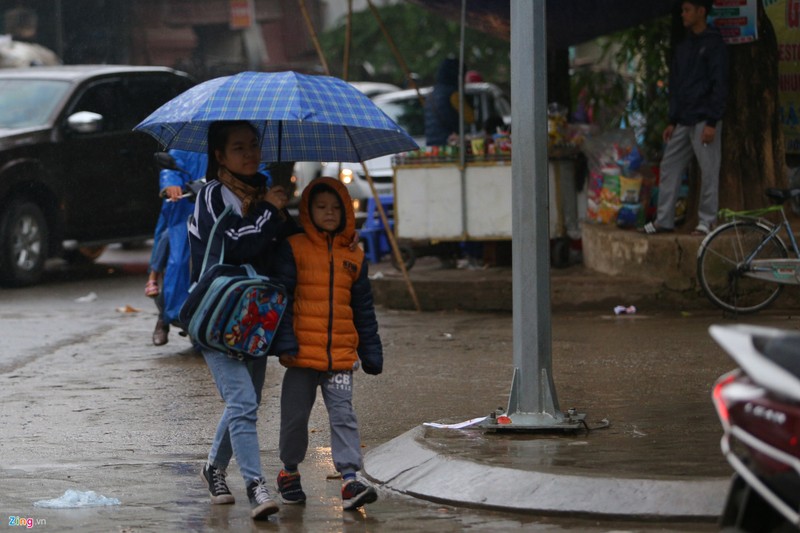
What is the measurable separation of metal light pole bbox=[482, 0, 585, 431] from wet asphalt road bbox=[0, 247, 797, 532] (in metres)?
0.40

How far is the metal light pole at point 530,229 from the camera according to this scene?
6441 mm

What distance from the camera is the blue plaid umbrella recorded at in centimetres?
554

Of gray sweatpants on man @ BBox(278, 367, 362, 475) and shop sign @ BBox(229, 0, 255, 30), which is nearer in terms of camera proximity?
gray sweatpants on man @ BBox(278, 367, 362, 475)

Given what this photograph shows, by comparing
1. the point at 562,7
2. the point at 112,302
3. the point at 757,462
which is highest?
the point at 562,7

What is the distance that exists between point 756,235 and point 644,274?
1045 mm

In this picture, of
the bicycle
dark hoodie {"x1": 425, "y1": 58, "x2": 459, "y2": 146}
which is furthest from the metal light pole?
dark hoodie {"x1": 425, "y1": 58, "x2": 459, "y2": 146}

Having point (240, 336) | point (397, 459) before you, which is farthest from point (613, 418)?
point (240, 336)

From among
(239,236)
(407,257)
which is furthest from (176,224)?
(239,236)

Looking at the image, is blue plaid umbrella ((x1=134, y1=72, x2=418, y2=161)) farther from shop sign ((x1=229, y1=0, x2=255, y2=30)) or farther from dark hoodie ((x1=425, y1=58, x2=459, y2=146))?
shop sign ((x1=229, y1=0, x2=255, y2=30))

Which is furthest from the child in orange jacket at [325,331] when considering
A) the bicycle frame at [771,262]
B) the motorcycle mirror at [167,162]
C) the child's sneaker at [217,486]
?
the bicycle frame at [771,262]

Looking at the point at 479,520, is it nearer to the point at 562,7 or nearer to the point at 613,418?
the point at 613,418

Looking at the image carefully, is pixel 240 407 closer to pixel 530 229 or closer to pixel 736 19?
pixel 530 229

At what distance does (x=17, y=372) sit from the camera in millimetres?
9242

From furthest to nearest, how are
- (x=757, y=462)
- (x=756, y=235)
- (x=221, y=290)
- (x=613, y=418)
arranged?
(x=756, y=235)
(x=613, y=418)
(x=221, y=290)
(x=757, y=462)
